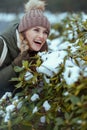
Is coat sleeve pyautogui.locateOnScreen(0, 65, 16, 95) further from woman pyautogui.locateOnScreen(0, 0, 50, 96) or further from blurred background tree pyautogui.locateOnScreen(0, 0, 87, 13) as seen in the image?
blurred background tree pyautogui.locateOnScreen(0, 0, 87, 13)

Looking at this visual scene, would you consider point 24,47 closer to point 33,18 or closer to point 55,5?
point 33,18

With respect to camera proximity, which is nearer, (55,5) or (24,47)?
(24,47)

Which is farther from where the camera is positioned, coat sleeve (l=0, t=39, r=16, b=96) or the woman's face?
the woman's face

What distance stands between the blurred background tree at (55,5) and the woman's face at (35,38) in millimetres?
A: 5777

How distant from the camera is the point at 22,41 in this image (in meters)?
3.54

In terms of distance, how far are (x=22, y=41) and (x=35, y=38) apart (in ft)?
0.39

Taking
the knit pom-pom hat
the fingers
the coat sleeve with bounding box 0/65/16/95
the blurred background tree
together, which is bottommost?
the blurred background tree

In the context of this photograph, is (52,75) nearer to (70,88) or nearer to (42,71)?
(42,71)

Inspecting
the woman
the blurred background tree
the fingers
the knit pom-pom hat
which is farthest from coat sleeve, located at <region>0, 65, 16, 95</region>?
the blurred background tree

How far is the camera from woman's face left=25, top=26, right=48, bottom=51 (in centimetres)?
349

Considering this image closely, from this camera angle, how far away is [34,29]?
3.54 m

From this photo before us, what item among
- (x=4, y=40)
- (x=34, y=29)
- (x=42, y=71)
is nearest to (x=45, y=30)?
(x=34, y=29)

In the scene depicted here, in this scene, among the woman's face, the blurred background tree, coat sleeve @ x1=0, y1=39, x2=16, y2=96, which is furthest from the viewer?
the blurred background tree

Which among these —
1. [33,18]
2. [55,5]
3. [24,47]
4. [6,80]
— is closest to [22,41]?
[24,47]
